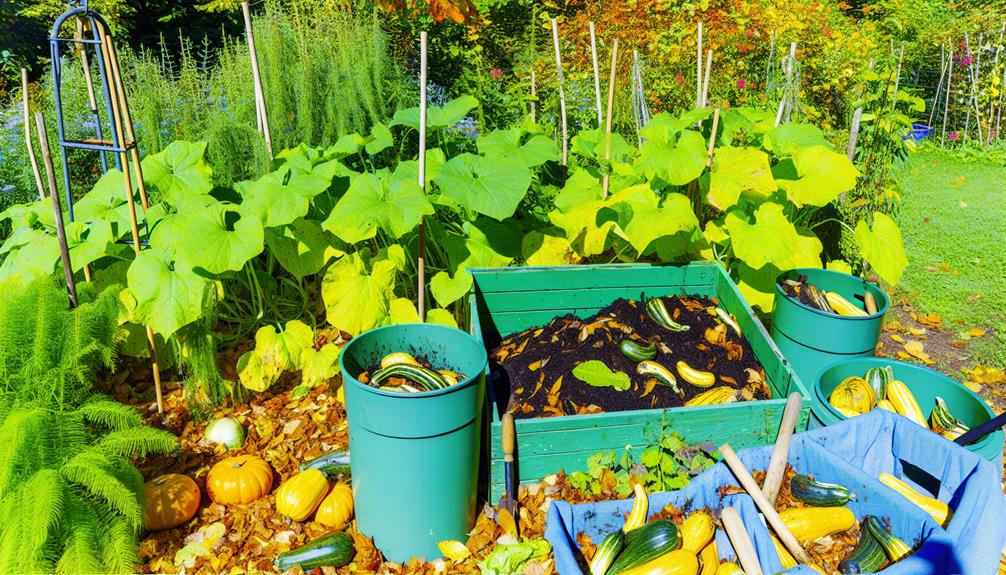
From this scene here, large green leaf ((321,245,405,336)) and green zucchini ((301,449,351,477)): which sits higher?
large green leaf ((321,245,405,336))

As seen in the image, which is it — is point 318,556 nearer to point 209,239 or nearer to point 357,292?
point 357,292

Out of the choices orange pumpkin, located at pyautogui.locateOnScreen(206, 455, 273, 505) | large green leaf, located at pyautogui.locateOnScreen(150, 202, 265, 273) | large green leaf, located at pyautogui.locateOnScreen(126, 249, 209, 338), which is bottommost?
orange pumpkin, located at pyautogui.locateOnScreen(206, 455, 273, 505)

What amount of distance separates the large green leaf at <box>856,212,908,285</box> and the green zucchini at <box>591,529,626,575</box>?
5.89 feet

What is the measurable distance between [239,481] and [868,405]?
7.83 ft

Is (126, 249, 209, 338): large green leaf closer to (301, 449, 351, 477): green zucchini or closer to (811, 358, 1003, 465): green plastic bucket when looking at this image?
(301, 449, 351, 477): green zucchini

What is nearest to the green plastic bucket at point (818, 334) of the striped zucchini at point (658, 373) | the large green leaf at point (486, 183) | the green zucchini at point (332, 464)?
the striped zucchini at point (658, 373)

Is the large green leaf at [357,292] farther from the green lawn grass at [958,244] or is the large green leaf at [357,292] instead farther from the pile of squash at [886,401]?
the green lawn grass at [958,244]

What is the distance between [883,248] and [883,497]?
135 cm

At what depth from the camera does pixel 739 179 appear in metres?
3.07

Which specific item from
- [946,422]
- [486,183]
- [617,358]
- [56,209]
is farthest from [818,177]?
[56,209]

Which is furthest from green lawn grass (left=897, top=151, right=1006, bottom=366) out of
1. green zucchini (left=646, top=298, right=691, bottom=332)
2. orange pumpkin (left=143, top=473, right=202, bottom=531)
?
orange pumpkin (left=143, top=473, right=202, bottom=531)

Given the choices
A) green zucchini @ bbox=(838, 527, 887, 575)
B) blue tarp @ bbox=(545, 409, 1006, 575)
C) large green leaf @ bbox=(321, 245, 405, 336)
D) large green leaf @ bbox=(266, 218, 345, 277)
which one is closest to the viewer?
blue tarp @ bbox=(545, 409, 1006, 575)

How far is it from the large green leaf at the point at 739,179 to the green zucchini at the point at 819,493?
130cm

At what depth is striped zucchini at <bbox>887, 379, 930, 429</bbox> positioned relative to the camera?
8.39 feet
